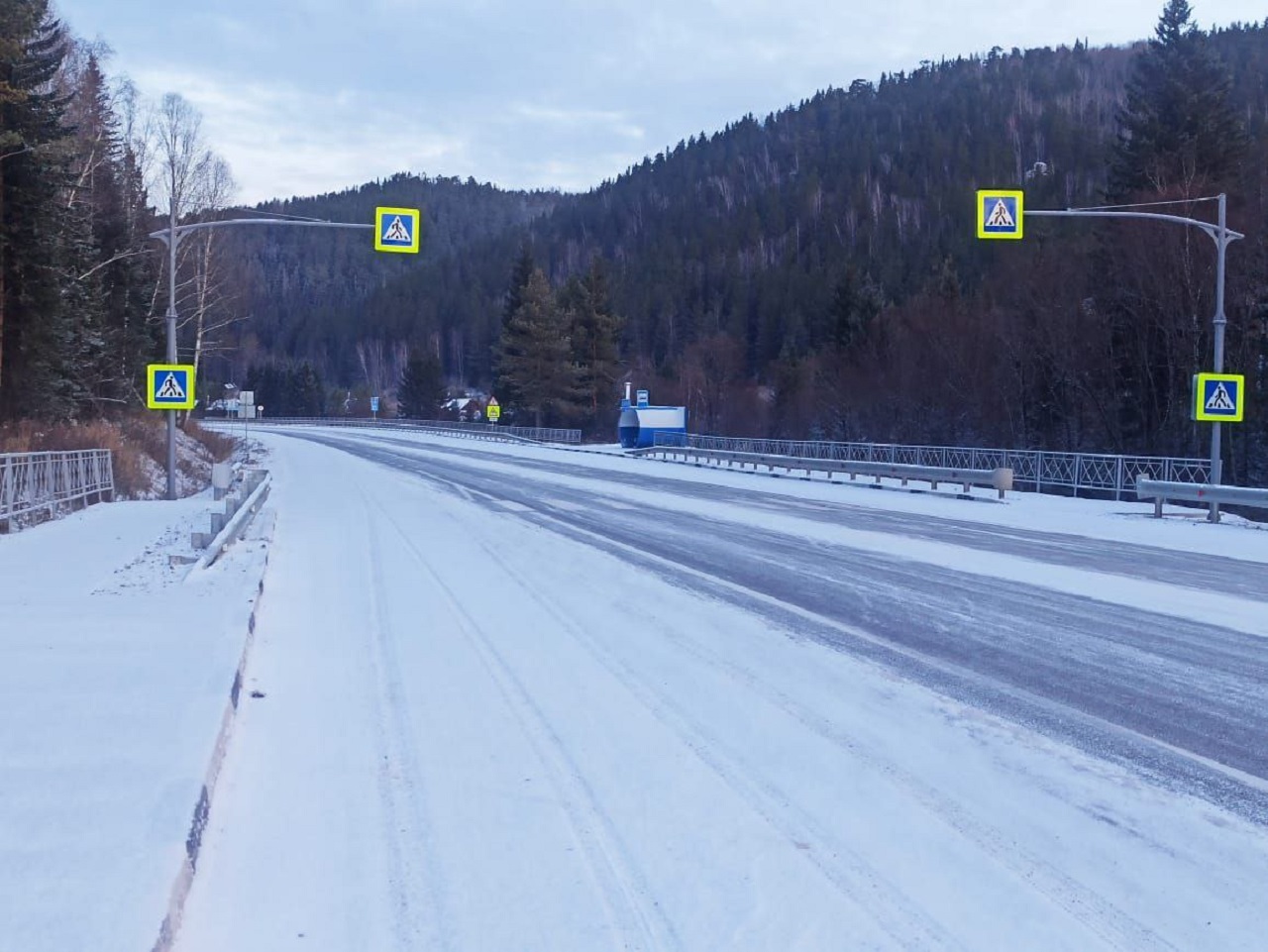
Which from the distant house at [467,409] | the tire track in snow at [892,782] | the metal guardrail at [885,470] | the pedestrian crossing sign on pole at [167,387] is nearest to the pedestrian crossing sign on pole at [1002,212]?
the metal guardrail at [885,470]

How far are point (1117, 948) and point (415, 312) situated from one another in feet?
601

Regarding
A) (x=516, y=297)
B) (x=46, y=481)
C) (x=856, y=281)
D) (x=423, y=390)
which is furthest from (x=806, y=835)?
(x=423, y=390)

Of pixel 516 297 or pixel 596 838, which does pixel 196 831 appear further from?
pixel 516 297

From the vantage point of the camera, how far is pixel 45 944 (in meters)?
3.94

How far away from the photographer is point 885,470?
3553cm

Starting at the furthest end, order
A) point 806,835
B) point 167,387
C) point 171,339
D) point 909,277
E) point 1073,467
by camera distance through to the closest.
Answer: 1. point 909,277
2. point 1073,467
3. point 171,339
4. point 167,387
5. point 806,835

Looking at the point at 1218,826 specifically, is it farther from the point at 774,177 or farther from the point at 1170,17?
the point at 774,177

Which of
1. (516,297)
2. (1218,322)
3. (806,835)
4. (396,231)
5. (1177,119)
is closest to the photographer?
(806,835)

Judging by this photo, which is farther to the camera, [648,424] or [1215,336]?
[648,424]

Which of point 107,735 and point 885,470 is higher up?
point 885,470

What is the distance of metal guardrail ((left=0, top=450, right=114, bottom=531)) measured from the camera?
63.6 ft

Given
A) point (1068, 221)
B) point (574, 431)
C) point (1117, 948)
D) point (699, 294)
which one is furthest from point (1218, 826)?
point (699, 294)

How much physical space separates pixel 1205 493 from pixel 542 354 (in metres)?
65.9

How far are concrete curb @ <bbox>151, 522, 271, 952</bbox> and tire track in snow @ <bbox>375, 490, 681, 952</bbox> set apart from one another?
1.62 meters
